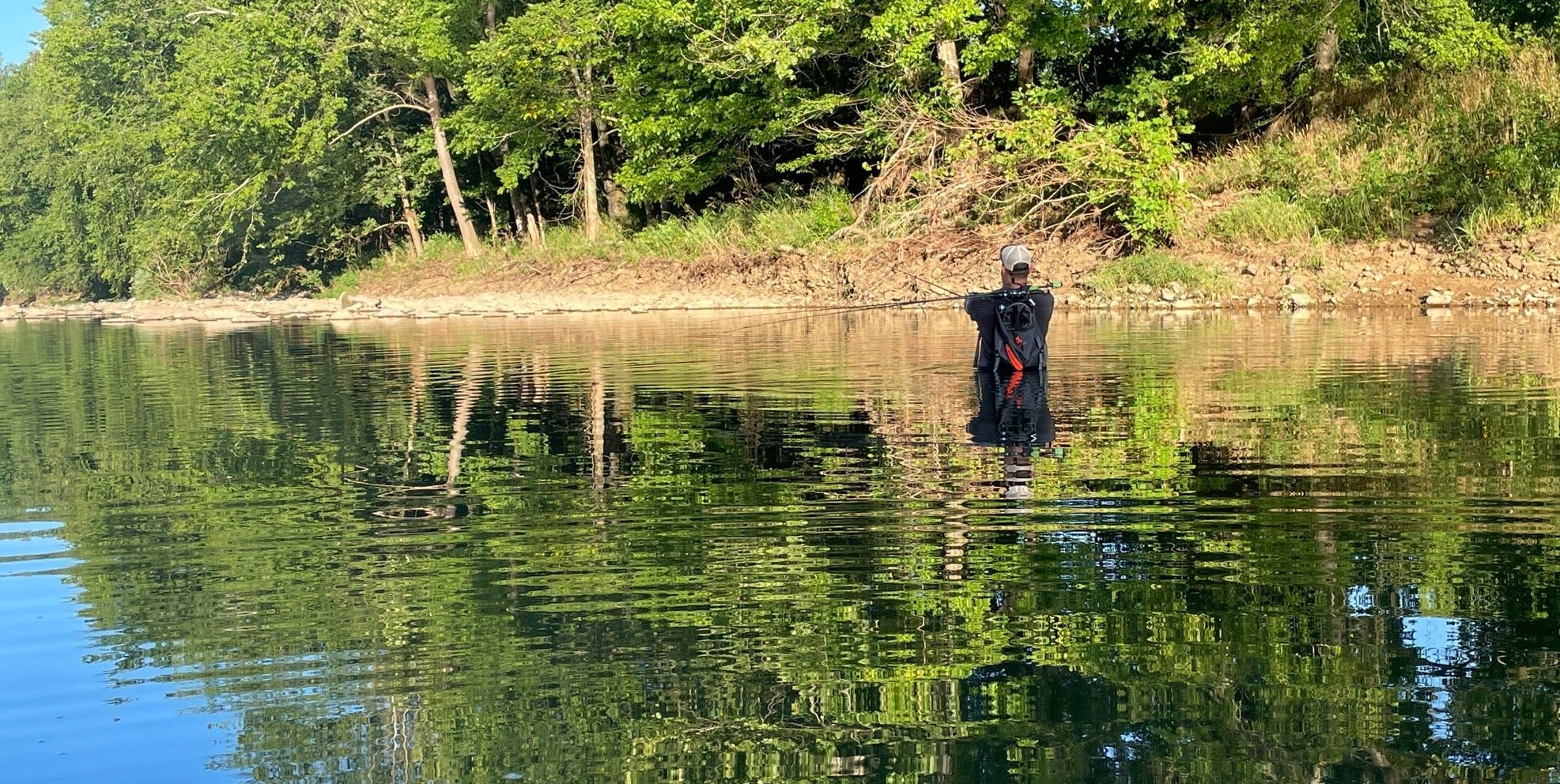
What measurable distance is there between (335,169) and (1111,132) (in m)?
26.3

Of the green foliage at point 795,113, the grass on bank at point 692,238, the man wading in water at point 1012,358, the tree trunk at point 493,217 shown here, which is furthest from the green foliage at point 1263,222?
the tree trunk at point 493,217

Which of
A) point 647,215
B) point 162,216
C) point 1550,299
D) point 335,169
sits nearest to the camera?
point 1550,299

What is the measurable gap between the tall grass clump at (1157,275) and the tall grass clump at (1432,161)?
5.18 ft

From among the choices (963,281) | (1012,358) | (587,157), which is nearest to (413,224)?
(587,157)

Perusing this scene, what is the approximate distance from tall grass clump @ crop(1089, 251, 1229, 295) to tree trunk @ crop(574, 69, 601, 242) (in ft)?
51.7

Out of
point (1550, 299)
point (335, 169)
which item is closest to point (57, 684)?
point (1550, 299)

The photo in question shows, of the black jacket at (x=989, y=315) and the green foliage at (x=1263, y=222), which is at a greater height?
the green foliage at (x=1263, y=222)

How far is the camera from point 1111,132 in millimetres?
28906

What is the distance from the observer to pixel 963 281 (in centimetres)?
2898

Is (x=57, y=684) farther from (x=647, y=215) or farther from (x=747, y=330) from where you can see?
(x=647, y=215)

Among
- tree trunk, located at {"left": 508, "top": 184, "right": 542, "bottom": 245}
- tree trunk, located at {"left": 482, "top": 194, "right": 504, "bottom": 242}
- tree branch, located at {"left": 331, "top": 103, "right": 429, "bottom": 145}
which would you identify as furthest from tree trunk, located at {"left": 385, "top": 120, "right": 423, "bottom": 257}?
tree trunk, located at {"left": 508, "top": 184, "right": 542, "bottom": 245}

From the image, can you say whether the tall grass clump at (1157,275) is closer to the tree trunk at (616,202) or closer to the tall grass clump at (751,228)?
the tall grass clump at (751,228)

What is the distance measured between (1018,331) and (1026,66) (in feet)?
64.3

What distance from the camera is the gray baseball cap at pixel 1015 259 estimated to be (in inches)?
532
